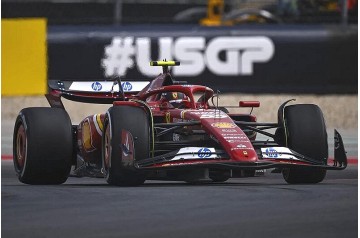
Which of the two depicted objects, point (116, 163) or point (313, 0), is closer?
point (116, 163)

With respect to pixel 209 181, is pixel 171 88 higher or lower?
higher

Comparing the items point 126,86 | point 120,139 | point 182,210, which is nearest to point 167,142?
point 120,139

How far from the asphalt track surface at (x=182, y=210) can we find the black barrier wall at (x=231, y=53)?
9.29m

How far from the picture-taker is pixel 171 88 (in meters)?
11.5

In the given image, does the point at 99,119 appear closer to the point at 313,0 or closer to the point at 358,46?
the point at 358,46

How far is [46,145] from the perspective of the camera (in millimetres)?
11203

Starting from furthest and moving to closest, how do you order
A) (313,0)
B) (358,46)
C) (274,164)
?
1. (313,0)
2. (358,46)
3. (274,164)

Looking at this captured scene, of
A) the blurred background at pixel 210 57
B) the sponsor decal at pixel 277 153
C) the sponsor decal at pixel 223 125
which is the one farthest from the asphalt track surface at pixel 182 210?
the blurred background at pixel 210 57

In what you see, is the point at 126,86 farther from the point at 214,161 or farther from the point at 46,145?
the point at 214,161

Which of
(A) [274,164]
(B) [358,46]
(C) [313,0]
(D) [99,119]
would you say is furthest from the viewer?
(C) [313,0]

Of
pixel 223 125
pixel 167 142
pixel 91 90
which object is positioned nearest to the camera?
pixel 223 125

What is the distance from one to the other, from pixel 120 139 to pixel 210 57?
33.5ft

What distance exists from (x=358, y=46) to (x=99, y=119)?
964 cm

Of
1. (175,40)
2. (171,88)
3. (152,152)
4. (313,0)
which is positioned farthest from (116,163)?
(313,0)
